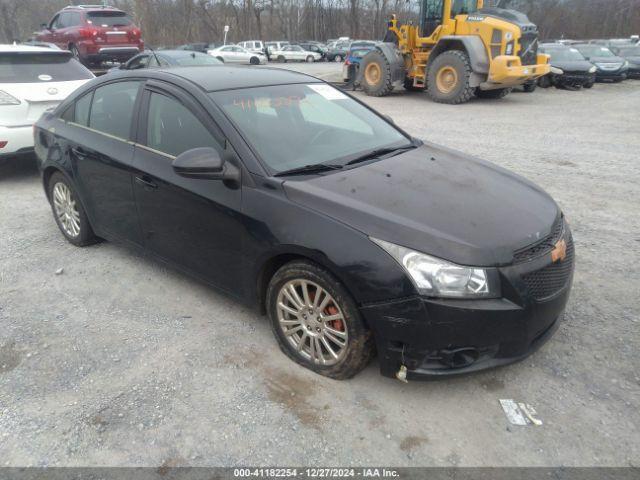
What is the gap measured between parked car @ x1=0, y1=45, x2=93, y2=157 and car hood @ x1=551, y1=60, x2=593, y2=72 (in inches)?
685

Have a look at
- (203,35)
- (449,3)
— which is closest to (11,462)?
(449,3)

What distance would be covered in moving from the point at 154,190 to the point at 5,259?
200 cm

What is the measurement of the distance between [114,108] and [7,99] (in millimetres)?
3175

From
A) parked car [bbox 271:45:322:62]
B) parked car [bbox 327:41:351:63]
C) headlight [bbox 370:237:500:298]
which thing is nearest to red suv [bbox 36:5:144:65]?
headlight [bbox 370:237:500:298]

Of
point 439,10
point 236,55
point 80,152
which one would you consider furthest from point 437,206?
point 236,55

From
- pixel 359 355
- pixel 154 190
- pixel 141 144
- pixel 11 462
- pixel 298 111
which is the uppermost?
pixel 298 111

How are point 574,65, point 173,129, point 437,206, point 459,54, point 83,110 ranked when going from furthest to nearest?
point 574,65 → point 459,54 → point 83,110 → point 173,129 → point 437,206

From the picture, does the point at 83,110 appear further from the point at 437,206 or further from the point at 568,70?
the point at 568,70

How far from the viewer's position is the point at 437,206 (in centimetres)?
270

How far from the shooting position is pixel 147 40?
163 ft

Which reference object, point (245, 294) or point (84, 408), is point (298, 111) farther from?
point (84, 408)

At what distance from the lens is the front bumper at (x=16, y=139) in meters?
5.96

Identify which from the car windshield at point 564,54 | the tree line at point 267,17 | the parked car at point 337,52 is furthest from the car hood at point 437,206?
the tree line at point 267,17

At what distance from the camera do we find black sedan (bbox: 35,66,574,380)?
241cm
